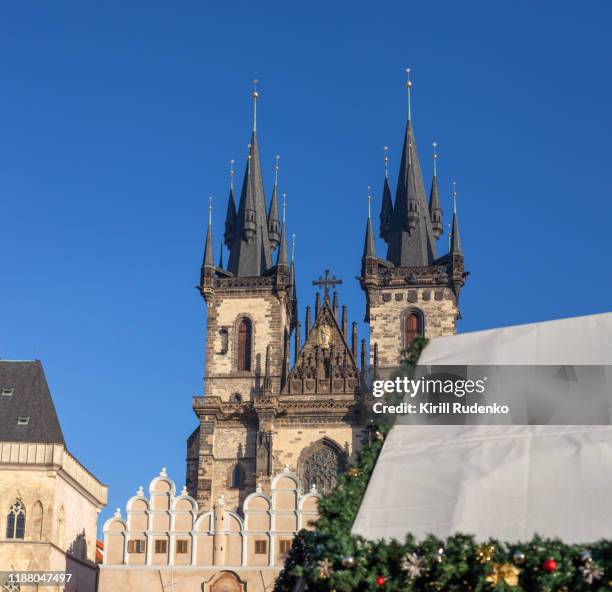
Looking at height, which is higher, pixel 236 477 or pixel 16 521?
pixel 236 477

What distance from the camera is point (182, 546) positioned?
127 ft

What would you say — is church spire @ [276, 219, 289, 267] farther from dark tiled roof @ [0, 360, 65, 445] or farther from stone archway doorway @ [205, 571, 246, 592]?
stone archway doorway @ [205, 571, 246, 592]

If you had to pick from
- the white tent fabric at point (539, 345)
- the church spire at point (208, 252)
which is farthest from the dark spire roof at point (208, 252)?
the white tent fabric at point (539, 345)

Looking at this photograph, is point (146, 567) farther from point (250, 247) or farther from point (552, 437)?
point (552, 437)

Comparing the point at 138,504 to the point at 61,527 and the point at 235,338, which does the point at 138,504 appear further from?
the point at 235,338

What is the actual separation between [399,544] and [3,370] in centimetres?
3700

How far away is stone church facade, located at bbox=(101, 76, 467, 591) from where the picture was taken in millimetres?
52875

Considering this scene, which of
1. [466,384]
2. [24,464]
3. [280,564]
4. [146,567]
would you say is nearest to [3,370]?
[24,464]

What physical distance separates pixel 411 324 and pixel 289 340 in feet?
23.2

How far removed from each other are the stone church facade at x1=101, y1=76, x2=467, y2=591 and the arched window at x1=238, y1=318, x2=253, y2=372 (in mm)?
59

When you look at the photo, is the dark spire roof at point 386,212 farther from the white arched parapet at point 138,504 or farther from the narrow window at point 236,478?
the white arched parapet at point 138,504

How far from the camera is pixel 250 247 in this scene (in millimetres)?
59406

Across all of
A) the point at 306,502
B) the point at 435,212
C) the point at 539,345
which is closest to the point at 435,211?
the point at 435,212

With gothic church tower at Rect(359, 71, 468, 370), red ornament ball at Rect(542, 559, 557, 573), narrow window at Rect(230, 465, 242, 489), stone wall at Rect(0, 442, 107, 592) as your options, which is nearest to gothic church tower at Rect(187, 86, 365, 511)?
narrow window at Rect(230, 465, 242, 489)
